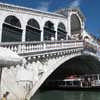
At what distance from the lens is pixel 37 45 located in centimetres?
1080

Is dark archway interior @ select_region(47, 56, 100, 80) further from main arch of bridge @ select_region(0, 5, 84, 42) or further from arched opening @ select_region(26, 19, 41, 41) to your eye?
arched opening @ select_region(26, 19, 41, 41)

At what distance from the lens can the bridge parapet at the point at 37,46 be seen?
9.48 meters

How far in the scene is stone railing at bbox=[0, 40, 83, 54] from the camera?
9464mm

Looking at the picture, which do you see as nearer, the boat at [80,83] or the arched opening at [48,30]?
the arched opening at [48,30]

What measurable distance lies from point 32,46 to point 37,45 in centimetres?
44

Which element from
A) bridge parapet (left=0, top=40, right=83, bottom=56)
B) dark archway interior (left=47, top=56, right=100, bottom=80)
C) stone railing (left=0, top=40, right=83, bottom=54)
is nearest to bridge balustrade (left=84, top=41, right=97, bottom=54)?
stone railing (left=0, top=40, right=83, bottom=54)

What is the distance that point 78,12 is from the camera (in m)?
22.0

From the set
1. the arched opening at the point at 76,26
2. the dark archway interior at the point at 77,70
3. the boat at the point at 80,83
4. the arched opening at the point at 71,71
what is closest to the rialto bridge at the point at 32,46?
the arched opening at the point at 76,26

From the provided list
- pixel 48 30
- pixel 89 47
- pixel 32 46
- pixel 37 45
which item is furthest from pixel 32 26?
pixel 32 46

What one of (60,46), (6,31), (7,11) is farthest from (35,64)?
(7,11)

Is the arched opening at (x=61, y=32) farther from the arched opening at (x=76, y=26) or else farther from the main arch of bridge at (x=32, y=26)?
the arched opening at (x=76, y=26)

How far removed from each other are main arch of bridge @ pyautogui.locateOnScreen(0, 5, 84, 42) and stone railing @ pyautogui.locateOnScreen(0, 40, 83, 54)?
5.90 ft

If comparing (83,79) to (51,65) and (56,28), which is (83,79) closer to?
(56,28)

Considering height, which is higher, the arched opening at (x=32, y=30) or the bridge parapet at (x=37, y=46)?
the arched opening at (x=32, y=30)
